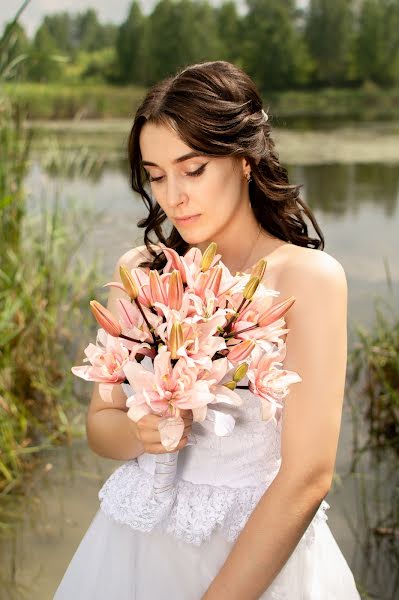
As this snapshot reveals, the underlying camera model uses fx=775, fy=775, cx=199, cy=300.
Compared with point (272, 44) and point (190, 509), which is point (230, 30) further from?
point (190, 509)

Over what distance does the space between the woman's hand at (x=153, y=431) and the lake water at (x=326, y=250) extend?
81 centimetres

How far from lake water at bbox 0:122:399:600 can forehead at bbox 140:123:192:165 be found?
0.60 m

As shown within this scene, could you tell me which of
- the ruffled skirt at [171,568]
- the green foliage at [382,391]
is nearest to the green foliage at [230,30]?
the green foliage at [382,391]

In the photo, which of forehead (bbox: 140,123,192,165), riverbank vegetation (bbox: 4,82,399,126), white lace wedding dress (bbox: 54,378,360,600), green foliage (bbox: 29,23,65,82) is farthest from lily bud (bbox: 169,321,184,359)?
riverbank vegetation (bbox: 4,82,399,126)

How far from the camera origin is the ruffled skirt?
1092 mm

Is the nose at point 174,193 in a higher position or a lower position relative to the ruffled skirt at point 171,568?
higher

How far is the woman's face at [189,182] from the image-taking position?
1.11m

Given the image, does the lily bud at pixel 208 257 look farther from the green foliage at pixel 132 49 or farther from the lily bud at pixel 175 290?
the green foliage at pixel 132 49

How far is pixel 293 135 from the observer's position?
7918 millimetres

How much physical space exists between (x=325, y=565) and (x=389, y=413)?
1.86m

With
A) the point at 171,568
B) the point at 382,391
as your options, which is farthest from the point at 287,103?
the point at 171,568

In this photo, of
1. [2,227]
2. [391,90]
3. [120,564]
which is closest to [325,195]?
[391,90]

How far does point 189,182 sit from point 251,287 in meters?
0.30

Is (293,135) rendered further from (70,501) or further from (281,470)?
(281,470)
